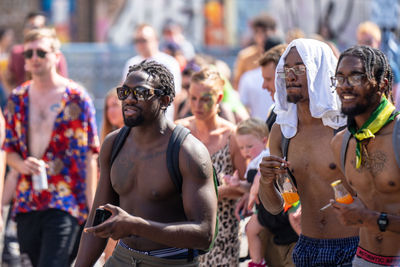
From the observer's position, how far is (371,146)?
161 inches

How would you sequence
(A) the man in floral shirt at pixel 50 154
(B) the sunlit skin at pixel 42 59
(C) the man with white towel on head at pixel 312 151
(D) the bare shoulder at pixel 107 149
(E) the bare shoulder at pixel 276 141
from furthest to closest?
(B) the sunlit skin at pixel 42 59, (A) the man in floral shirt at pixel 50 154, (E) the bare shoulder at pixel 276 141, (C) the man with white towel on head at pixel 312 151, (D) the bare shoulder at pixel 107 149

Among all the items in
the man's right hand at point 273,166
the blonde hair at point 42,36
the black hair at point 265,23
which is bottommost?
the man's right hand at point 273,166

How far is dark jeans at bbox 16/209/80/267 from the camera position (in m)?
6.05

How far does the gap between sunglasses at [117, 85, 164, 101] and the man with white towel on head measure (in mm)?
751

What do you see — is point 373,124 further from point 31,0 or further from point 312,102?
point 31,0

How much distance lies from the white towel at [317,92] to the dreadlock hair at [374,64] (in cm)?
50

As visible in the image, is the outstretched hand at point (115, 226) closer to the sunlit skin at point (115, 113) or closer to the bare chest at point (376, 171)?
the bare chest at point (376, 171)

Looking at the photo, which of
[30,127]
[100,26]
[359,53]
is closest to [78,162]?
[30,127]

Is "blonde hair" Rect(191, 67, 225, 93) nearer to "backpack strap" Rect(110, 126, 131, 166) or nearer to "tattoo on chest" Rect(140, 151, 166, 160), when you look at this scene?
"backpack strap" Rect(110, 126, 131, 166)

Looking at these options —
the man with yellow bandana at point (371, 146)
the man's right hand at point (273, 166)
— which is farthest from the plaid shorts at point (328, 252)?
the man's right hand at point (273, 166)

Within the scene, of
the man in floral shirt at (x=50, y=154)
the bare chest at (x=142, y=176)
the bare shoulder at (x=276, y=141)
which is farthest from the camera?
the man in floral shirt at (x=50, y=154)

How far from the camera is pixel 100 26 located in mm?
26531

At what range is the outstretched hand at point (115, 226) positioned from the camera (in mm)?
3812

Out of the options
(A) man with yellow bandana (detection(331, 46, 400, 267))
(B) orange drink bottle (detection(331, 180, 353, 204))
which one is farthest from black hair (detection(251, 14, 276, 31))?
(B) orange drink bottle (detection(331, 180, 353, 204))
